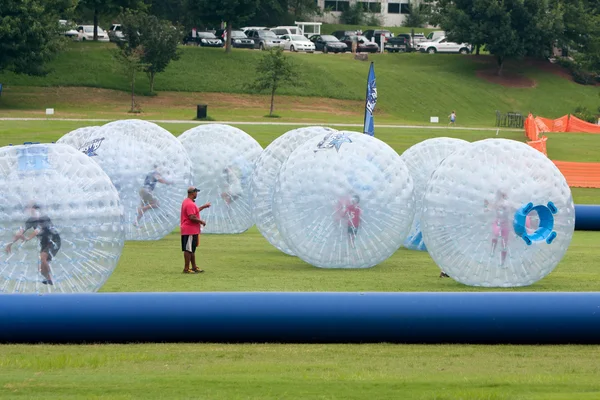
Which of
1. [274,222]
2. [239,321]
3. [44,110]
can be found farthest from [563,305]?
[44,110]

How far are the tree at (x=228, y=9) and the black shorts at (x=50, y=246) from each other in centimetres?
6834

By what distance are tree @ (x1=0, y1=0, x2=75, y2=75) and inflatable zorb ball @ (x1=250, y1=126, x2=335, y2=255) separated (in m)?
45.8

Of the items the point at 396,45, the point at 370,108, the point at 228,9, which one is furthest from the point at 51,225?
the point at 396,45

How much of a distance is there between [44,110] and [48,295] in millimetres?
52900

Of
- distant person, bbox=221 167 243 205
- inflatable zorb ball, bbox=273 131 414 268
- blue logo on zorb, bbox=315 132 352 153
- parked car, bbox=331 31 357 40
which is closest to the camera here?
inflatable zorb ball, bbox=273 131 414 268

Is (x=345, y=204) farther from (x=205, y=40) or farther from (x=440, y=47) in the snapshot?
(x=440, y=47)

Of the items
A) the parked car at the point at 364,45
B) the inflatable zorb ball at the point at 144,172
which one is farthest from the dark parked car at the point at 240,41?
the inflatable zorb ball at the point at 144,172

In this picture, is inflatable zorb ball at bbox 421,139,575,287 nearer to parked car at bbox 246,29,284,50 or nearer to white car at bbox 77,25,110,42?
parked car at bbox 246,29,284,50

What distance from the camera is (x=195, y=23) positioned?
9038 centimetres

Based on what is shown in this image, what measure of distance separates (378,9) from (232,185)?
3645 inches

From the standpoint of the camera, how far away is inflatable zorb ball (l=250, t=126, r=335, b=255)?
1878cm

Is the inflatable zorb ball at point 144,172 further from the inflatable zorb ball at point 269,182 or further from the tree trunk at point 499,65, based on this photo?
the tree trunk at point 499,65

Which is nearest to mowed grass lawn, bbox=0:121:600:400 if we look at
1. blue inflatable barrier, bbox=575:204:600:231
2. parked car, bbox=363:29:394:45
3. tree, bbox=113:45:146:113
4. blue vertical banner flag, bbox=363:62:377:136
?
blue inflatable barrier, bbox=575:204:600:231

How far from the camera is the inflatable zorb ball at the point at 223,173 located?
21617mm
